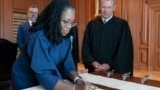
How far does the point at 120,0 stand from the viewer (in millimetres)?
7227

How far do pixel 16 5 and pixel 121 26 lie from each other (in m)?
4.50

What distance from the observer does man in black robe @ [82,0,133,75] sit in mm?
2504

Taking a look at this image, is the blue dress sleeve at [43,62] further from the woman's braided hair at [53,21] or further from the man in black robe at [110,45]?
the man in black robe at [110,45]

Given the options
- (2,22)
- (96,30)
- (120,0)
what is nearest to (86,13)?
(120,0)

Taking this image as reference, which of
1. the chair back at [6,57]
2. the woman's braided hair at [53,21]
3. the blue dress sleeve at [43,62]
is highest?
the woman's braided hair at [53,21]

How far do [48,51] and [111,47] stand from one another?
1.37m

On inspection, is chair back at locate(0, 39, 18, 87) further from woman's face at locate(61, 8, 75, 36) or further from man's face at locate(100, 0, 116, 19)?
woman's face at locate(61, 8, 75, 36)

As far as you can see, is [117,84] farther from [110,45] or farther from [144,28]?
[144,28]

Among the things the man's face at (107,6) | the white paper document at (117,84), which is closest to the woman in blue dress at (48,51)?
the white paper document at (117,84)

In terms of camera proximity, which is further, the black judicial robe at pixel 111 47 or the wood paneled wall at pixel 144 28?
the wood paneled wall at pixel 144 28

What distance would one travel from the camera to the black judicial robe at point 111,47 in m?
2.52

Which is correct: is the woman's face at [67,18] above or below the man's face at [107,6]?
below

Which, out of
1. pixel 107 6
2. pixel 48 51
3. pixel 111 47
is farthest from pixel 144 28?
pixel 48 51

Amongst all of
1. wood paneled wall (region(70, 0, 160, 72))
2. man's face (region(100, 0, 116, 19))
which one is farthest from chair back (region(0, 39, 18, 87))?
wood paneled wall (region(70, 0, 160, 72))
